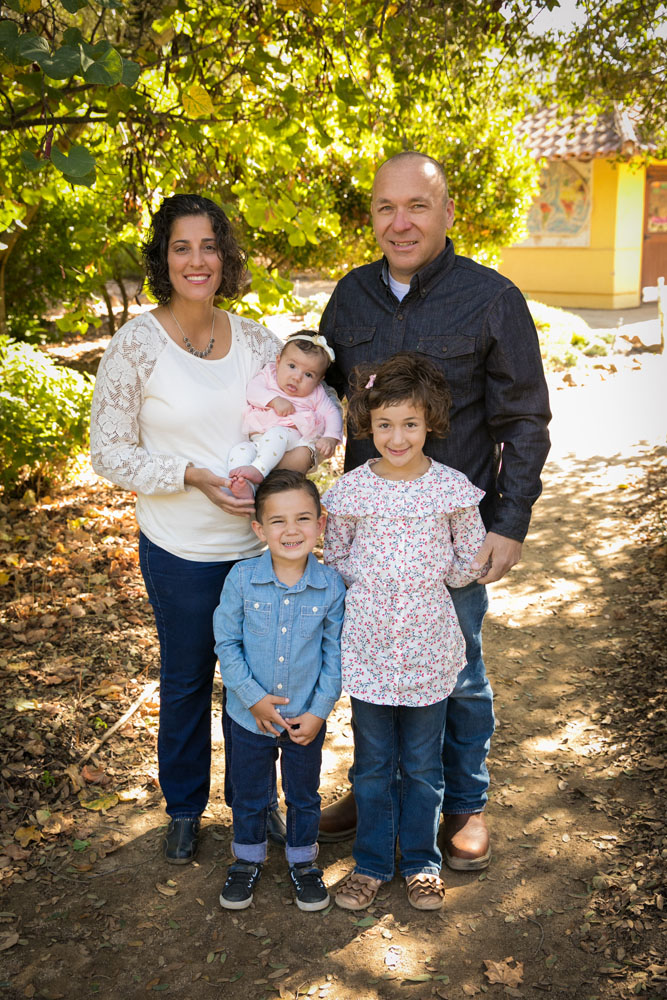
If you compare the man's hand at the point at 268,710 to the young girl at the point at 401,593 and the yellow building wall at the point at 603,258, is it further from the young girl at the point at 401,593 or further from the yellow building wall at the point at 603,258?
the yellow building wall at the point at 603,258

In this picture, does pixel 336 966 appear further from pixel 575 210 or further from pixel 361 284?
pixel 575 210

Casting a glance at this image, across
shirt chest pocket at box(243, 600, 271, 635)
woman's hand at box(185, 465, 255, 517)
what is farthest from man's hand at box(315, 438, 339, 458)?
shirt chest pocket at box(243, 600, 271, 635)

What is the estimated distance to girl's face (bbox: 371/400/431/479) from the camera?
2.84 metres

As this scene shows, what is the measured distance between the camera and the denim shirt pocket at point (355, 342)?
3156 millimetres

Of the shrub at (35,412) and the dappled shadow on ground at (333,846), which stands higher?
the shrub at (35,412)

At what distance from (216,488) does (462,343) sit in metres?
0.94

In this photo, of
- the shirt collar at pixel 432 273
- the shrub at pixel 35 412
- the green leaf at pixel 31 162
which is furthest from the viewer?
the shrub at pixel 35 412

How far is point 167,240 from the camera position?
3.02m

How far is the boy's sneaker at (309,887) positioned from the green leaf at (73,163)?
235cm

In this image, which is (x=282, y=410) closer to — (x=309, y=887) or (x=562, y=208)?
(x=309, y=887)

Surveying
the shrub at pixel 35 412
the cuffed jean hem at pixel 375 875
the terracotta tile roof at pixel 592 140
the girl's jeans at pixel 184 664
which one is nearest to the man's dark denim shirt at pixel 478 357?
the girl's jeans at pixel 184 664

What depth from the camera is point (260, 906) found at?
3109 millimetres

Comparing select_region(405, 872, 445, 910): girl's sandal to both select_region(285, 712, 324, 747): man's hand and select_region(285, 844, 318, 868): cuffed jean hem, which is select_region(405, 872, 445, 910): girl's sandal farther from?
select_region(285, 712, 324, 747): man's hand

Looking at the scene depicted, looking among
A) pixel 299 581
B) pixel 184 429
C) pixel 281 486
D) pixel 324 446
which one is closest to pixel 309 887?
pixel 299 581
